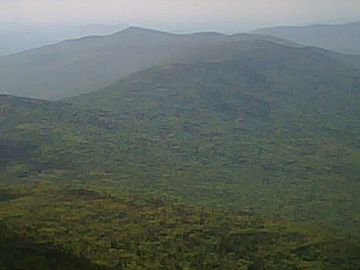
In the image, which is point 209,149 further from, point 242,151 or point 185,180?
point 185,180

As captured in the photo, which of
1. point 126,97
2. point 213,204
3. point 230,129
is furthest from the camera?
point 126,97

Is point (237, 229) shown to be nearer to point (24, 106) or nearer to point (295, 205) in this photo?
point (295, 205)

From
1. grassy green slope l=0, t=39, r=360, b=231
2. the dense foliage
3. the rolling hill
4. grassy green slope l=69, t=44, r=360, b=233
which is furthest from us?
grassy green slope l=0, t=39, r=360, b=231

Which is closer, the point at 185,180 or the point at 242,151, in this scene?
the point at 185,180

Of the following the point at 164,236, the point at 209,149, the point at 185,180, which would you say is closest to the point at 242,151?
the point at 209,149

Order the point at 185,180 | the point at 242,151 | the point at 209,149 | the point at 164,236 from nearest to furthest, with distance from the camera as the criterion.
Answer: the point at 164,236
the point at 185,180
the point at 242,151
the point at 209,149

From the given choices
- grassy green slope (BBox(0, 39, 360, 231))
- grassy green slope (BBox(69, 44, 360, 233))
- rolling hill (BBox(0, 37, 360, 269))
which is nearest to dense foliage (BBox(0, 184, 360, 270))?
rolling hill (BBox(0, 37, 360, 269))

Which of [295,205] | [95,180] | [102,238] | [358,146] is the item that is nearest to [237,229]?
[102,238]

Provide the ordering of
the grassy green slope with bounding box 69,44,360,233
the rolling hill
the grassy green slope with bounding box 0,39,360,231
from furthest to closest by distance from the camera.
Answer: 1. the grassy green slope with bounding box 0,39,360,231
2. the grassy green slope with bounding box 69,44,360,233
3. the rolling hill

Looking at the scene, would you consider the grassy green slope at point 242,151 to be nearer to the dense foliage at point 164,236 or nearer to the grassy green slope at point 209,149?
the grassy green slope at point 209,149

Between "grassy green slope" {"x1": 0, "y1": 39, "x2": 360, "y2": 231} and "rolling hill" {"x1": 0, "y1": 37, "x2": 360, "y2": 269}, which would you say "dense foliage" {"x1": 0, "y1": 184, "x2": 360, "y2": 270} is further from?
"grassy green slope" {"x1": 0, "y1": 39, "x2": 360, "y2": 231}

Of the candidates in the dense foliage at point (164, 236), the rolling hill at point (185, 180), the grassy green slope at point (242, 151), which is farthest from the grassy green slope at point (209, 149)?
the dense foliage at point (164, 236)
